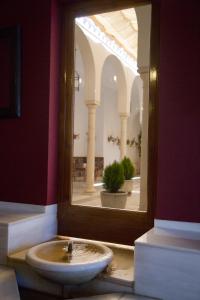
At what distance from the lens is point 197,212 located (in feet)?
7.00

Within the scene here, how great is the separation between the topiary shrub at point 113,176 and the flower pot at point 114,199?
0.23 metres

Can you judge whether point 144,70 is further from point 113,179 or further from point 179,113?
point 113,179

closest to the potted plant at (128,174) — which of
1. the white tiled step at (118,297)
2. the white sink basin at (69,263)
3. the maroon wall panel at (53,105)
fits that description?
the maroon wall panel at (53,105)

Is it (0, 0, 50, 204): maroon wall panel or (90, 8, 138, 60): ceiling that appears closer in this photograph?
(0, 0, 50, 204): maroon wall panel

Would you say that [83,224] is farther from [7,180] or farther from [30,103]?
[30,103]

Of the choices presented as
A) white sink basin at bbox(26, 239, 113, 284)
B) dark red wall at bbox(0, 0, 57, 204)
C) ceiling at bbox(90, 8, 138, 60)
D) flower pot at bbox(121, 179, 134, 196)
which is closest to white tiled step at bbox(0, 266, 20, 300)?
white sink basin at bbox(26, 239, 113, 284)

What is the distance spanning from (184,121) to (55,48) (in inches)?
54.3

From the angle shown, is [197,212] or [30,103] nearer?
[197,212]

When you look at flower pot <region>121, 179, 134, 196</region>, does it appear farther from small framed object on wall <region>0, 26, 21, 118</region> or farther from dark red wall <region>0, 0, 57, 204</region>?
small framed object on wall <region>0, 26, 21, 118</region>

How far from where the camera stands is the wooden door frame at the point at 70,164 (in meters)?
2.54

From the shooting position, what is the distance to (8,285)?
2.10m

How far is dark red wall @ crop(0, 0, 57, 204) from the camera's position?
109 inches

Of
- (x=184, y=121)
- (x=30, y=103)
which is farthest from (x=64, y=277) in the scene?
(x=30, y=103)

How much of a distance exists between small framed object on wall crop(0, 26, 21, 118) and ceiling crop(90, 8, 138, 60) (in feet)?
3.77
